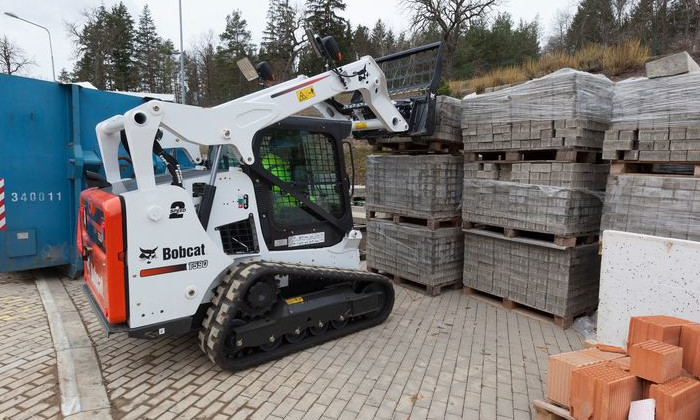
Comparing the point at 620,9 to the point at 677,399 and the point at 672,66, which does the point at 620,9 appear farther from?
the point at 677,399

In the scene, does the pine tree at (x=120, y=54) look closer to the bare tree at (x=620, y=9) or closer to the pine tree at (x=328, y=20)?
the pine tree at (x=328, y=20)

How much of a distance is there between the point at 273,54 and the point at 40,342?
125 ft

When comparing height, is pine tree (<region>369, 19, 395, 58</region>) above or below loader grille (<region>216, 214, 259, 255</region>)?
above

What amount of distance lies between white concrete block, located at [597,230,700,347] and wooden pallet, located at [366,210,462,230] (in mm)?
2477

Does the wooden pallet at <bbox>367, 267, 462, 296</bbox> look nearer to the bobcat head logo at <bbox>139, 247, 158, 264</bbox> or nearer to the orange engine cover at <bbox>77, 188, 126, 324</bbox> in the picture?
the bobcat head logo at <bbox>139, 247, 158, 264</bbox>

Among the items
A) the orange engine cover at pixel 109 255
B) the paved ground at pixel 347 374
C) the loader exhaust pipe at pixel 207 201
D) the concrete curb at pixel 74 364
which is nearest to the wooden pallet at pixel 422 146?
the paved ground at pixel 347 374

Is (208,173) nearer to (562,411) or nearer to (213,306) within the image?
(213,306)

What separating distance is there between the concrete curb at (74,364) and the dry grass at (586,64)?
16.4 meters

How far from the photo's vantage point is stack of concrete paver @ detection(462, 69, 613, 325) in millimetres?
4801

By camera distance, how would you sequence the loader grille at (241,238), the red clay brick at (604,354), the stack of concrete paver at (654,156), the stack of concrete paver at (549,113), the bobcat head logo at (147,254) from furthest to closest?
the stack of concrete paver at (549,113), the loader grille at (241,238), the stack of concrete paver at (654,156), the bobcat head logo at (147,254), the red clay brick at (604,354)

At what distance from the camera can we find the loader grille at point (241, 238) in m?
4.16

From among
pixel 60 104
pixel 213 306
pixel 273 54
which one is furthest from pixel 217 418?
pixel 273 54

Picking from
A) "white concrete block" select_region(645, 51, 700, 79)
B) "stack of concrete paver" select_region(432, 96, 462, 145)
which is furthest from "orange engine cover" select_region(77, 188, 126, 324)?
"white concrete block" select_region(645, 51, 700, 79)

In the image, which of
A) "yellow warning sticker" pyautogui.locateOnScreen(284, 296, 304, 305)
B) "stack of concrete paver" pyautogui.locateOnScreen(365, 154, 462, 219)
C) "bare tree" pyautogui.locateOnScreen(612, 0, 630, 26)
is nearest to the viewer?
"yellow warning sticker" pyautogui.locateOnScreen(284, 296, 304, 305)
